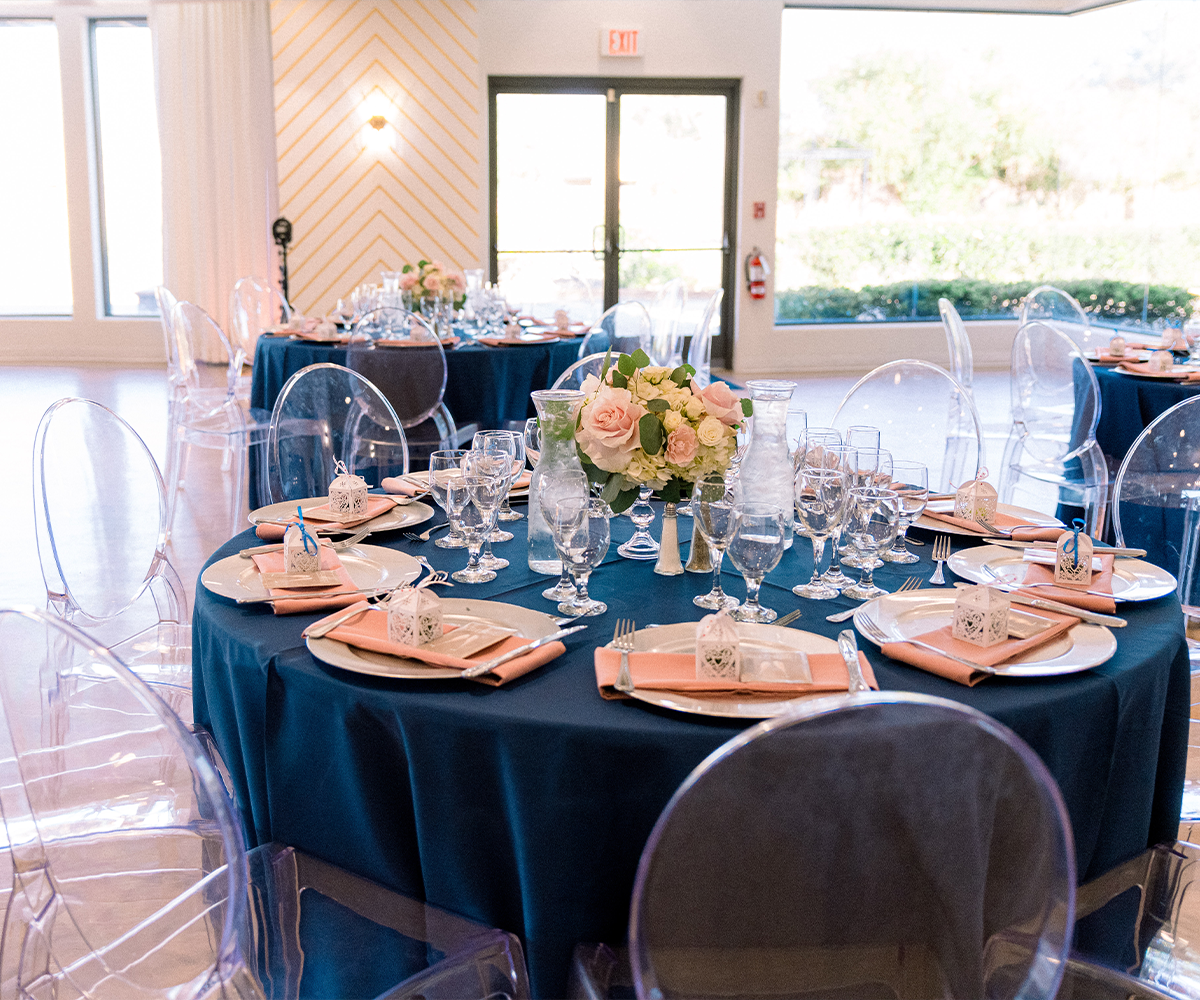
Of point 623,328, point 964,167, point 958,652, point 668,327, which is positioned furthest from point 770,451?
point 964,167

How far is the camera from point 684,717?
1.29 metres

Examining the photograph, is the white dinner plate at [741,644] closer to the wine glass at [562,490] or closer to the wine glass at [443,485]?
the wine glass at [562,490]

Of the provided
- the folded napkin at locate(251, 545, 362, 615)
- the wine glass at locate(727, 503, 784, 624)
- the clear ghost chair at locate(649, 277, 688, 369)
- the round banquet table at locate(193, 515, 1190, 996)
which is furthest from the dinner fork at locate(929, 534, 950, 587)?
the clear ghost chair at locate(649, 277, 688, 369)

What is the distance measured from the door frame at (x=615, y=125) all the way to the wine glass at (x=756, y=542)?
26.6 feet

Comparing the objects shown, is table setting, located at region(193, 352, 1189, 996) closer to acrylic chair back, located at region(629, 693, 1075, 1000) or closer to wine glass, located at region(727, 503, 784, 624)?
wine glass, located at region(727, 503, 784, 624)

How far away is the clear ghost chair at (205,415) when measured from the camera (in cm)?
473

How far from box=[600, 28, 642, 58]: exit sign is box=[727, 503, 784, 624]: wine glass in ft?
26.8

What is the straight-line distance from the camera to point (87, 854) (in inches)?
53.6

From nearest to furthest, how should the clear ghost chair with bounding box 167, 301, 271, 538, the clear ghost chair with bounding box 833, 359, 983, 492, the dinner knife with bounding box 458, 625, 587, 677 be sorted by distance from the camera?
the dinner knife with bounding box 458, 625, 587, 677 < the clear ghost chair with bounding box 833, 359, 983, 492 < the clear ghost chair with bounding box 167, 301, 271, 538

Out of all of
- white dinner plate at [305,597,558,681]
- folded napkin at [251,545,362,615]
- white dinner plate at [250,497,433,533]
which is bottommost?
white dinner plate at [305,597,558,681]

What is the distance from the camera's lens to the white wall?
8867mm

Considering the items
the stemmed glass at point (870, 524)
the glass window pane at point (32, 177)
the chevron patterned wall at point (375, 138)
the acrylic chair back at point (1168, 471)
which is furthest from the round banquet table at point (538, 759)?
the glass window pane at point (32, 177)

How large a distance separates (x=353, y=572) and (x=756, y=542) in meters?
0.69

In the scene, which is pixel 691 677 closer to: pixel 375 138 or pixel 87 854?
pixel 87 854
